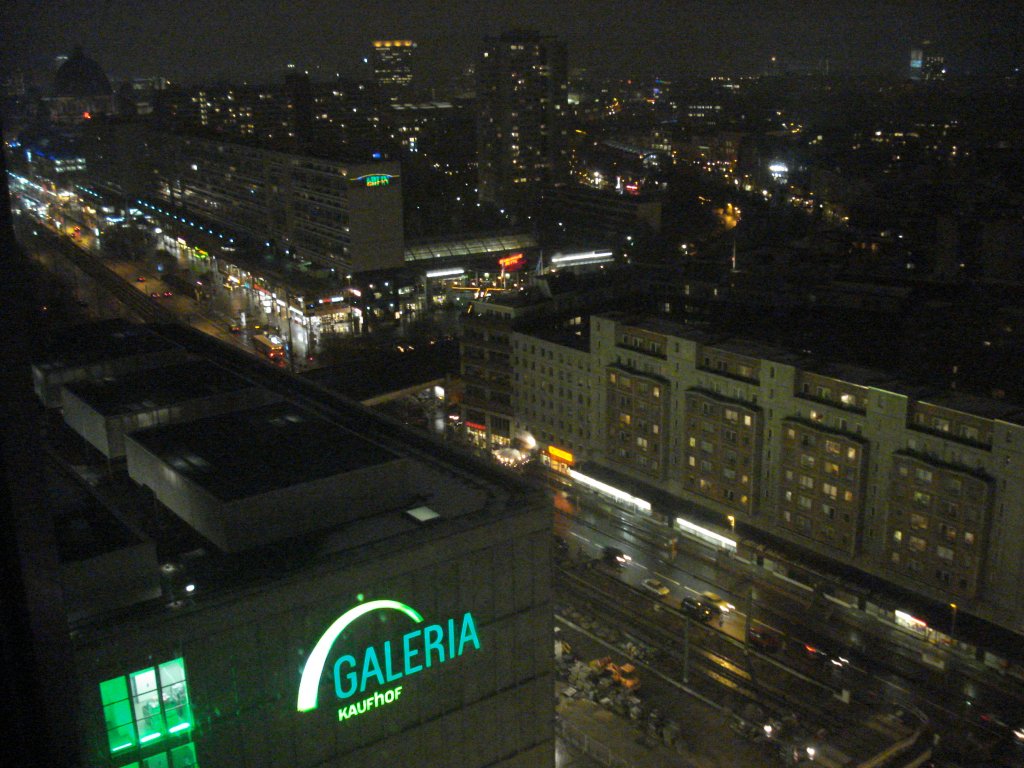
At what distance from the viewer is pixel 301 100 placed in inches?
1006

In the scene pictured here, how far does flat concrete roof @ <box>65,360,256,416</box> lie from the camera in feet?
12.5

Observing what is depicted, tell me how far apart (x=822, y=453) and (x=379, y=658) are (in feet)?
15.5

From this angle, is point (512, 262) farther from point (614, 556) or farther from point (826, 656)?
point (826, 656)

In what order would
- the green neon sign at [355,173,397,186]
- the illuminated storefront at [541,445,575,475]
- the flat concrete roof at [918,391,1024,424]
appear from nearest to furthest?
the flat concrete roof at [918,391,1024,424], the illuminated storefront at [541,445,575,475], the green neon sign at [355,173,397,186]

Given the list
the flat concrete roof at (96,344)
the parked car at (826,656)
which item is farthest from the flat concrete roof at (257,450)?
the parked car at (826,656)

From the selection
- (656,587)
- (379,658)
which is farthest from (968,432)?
(379,658)

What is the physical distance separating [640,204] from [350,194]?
6.72 meters

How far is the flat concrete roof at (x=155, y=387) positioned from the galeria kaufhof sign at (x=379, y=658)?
1.59 metres

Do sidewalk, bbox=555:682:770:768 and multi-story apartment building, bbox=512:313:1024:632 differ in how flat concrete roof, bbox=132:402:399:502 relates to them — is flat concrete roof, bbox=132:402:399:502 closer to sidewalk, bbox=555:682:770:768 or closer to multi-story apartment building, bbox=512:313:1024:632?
sidewalk, bbox=555:682:770:768

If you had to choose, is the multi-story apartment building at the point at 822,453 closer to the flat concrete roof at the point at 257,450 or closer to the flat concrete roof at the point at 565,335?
the flat concrete roof at the point at 565,335

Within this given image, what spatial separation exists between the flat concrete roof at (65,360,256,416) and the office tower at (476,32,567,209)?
18.1 meters

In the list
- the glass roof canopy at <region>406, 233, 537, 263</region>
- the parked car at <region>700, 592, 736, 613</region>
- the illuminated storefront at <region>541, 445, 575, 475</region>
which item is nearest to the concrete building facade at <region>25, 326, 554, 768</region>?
the parked car at <region>700, 592, 736, 613</region>

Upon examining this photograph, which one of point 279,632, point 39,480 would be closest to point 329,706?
point 279,632

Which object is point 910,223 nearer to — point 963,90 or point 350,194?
point 963,90
